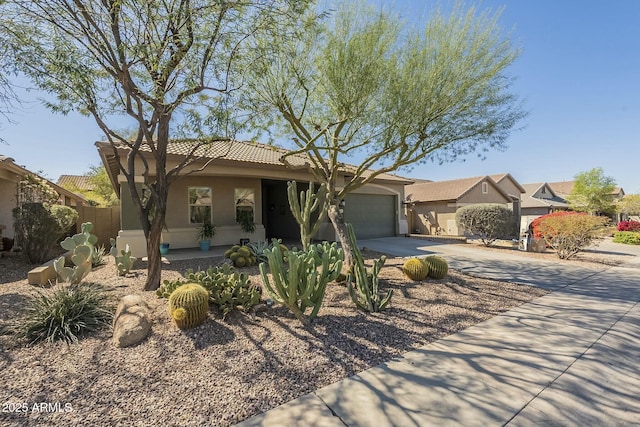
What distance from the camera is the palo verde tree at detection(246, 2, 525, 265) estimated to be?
6469 mm

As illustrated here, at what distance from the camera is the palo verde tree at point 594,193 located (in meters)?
31.0

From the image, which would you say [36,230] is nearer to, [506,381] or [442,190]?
[506,381]

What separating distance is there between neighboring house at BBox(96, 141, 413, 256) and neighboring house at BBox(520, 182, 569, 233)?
24520 millimetres

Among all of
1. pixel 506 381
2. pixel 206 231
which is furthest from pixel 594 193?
pixel 506 381

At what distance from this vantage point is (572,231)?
10648 millimetres

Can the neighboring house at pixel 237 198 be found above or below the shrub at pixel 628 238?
above

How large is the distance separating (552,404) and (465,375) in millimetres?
766

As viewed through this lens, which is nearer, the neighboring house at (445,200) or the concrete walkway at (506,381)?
the concrete walkway at (506,381)

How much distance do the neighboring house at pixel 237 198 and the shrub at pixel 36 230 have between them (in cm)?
179

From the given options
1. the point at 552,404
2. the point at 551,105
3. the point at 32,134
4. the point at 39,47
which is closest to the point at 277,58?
the point at 39,47

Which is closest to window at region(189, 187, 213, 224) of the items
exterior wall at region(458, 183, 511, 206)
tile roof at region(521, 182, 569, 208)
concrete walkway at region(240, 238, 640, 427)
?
concrete walkway at region(240, 238, 640, 427)

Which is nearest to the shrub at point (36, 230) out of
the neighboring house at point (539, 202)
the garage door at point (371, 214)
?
the garage door at point (371, 214)

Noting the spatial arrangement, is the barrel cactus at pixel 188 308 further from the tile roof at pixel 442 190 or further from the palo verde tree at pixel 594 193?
the palo verde tree at pixel 594 193

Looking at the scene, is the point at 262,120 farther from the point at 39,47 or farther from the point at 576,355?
the point at 576,355
